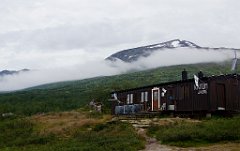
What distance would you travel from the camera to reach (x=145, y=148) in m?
27.0

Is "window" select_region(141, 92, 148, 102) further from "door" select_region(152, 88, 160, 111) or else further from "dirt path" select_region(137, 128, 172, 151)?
"dirt path" select_region(137, 128, 172, 151)

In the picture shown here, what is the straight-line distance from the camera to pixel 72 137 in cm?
3416

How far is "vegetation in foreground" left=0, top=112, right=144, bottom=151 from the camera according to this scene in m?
27.6

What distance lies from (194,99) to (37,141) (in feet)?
50.9

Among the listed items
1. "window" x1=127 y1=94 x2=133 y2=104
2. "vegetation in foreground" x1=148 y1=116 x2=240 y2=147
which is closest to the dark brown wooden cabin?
"window" x1=127 y1=94 x2=133 y2=104

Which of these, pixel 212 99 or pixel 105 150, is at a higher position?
pixel 212 99

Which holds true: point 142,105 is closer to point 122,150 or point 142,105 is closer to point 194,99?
point 194,99

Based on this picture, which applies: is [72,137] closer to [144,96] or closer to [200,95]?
[200,95]

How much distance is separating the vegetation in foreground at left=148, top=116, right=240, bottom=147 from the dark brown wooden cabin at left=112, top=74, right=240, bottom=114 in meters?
9.61

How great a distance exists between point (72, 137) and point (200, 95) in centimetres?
1346

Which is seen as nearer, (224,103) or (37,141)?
(37,141)

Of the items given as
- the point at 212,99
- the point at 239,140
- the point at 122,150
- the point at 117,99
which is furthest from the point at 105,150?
the point at 117,99

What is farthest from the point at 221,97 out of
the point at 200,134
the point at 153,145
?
the point at 153,145

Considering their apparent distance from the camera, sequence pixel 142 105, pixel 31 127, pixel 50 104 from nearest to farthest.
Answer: pixel 31 127 → pixel 142 105 → pixel 50 104
